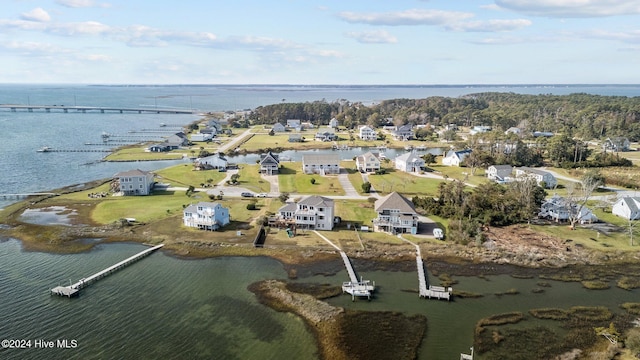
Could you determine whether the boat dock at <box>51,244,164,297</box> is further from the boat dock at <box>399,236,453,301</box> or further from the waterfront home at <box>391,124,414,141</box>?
the waterfront home at <box>391,124,414,141</box>

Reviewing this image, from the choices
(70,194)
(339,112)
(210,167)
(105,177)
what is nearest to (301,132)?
(339,112)

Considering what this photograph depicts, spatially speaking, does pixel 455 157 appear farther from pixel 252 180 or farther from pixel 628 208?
pixel 252 180

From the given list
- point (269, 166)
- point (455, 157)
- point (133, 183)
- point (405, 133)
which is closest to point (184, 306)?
point (133, 183)

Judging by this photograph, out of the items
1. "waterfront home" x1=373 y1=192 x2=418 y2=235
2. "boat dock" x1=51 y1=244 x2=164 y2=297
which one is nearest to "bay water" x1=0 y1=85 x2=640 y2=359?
"boat dock" x1=51 y1=244 x2=164 y2=297

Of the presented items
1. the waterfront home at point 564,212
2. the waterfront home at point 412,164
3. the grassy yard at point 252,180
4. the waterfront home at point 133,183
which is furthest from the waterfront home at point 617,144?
the waterfront home at point 133,183

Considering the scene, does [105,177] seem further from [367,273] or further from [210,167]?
[367,273]

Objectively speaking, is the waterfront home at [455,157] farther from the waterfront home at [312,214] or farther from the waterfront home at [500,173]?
the waterfront home at [312,214]
